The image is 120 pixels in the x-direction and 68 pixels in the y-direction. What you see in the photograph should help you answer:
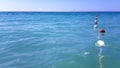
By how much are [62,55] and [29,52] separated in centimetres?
316

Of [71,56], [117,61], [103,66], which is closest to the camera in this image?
[103,66]

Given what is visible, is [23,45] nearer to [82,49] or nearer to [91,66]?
[82,49]

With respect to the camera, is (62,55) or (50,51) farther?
(50,51)

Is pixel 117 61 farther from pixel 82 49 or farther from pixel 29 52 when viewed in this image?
pixel 29 52

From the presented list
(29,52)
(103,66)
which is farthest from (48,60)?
(103,66)

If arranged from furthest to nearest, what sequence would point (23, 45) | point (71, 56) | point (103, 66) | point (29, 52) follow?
point (23, 45), point (29, 52), point (71, 56), point (103, 66)

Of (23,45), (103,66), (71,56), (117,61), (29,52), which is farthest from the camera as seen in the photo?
(23,45)

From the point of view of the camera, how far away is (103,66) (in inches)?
531

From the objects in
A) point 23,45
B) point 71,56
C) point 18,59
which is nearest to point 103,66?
point 71,56

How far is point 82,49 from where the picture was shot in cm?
1841

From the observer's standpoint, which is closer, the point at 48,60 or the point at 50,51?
the point at 48,60

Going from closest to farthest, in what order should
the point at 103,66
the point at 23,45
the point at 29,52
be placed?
the point at 103,66
the point at 29,52
the point at 23,45

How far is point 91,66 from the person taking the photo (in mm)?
13625

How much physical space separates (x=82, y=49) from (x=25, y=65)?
6.67 metres
